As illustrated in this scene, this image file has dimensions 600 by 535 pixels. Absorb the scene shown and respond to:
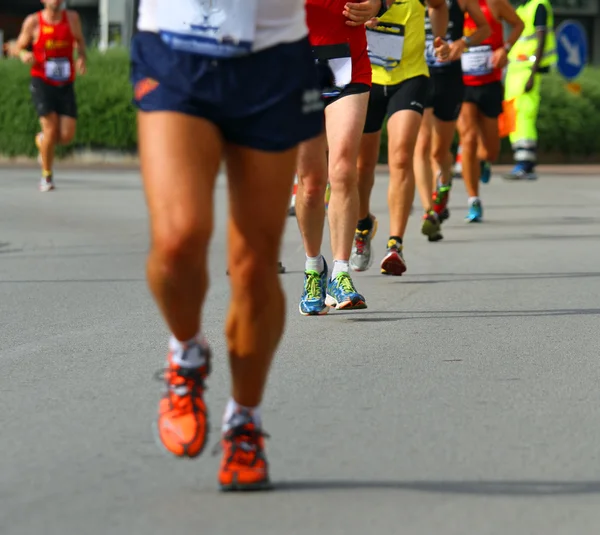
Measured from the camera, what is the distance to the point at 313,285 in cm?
750

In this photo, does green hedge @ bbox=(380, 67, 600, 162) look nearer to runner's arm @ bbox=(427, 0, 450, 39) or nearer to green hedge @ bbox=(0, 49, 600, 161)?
green hedge @ bbox=(0, 49, 600, 161)

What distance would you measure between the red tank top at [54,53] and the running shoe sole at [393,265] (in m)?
7.93

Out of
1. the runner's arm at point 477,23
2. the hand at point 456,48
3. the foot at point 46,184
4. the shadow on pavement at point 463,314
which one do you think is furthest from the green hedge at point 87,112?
the shadow on pavement at point 463,314

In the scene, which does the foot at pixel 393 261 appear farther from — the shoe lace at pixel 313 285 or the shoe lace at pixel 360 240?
the shoe lace at pixel 313 285

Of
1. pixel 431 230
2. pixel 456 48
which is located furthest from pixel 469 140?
pixel 456 48

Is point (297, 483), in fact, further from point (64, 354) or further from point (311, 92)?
point (64, 354)

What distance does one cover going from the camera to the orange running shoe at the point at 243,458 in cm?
407

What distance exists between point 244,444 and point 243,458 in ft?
0.12

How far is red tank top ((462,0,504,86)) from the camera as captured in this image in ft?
42.5

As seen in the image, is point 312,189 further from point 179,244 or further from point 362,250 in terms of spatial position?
point 179,244

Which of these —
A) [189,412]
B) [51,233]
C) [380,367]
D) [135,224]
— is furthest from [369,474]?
[135,224]

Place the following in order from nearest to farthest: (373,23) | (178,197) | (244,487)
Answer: (178,197)
(244,487)
(373,23)

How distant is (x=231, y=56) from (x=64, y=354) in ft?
8.99

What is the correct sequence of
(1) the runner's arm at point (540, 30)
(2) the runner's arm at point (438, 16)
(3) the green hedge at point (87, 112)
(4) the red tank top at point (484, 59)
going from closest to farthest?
1. (2) the runner's arm at point (438, 16)
2. (4) the red tank top at point (484, 59)
3. (1) the runner's arm at point (540, 30)
4. (3) the green hedge at point (87, 112)
